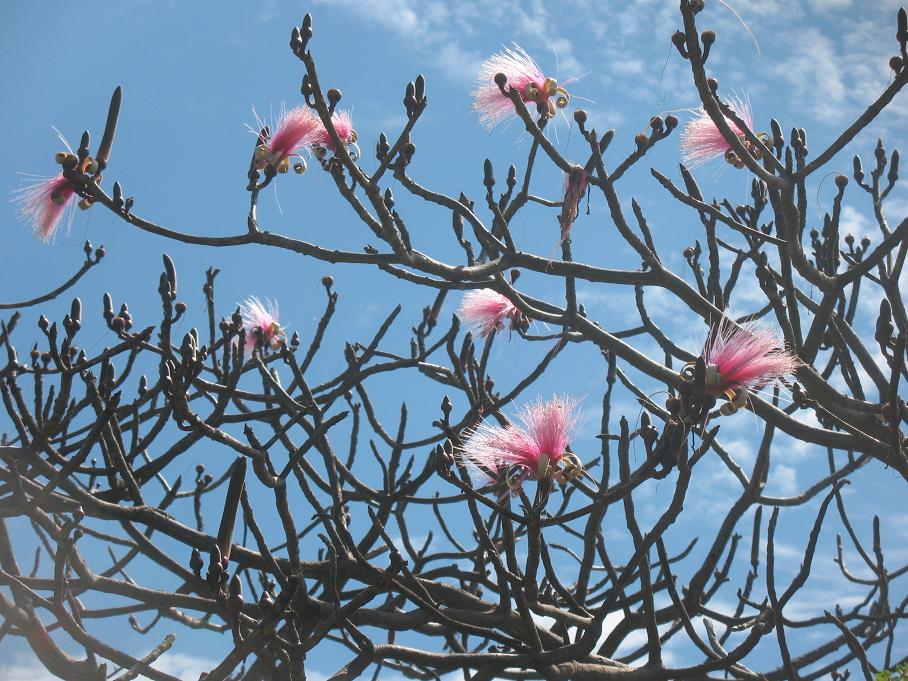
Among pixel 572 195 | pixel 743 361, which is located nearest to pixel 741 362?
pixel 743 361

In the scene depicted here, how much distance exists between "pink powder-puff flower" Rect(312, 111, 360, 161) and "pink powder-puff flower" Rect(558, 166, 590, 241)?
1.09 metres

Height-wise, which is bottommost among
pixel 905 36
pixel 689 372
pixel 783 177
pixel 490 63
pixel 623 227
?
pixel 689 372

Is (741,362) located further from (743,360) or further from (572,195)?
(572,195)

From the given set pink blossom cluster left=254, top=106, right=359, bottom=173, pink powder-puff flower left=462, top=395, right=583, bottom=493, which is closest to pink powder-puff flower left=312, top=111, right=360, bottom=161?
pink blossom cluster left=254, top=106, right=359, bottom=173

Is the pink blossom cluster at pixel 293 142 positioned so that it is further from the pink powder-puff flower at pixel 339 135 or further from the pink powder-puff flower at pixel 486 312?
the pink powder-puff flower at pixel 486 312

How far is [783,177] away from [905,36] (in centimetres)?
74

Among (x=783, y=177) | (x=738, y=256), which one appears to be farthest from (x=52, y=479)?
(x=738, y=256)

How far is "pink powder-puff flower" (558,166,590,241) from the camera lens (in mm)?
4418

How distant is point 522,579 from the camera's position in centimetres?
339

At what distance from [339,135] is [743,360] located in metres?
2.33

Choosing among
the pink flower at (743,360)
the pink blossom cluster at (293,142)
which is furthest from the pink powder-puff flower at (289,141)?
the pink flower at (743,360)

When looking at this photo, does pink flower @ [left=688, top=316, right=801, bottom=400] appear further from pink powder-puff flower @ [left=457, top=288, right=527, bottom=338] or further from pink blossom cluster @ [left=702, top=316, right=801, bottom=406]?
pink powder-puff flower @ [left=457, top=288, right=527, bottom=338]

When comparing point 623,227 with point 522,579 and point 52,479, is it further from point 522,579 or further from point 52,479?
point 52,479

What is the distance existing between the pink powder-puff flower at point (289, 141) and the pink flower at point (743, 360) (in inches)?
Result: 86.4
